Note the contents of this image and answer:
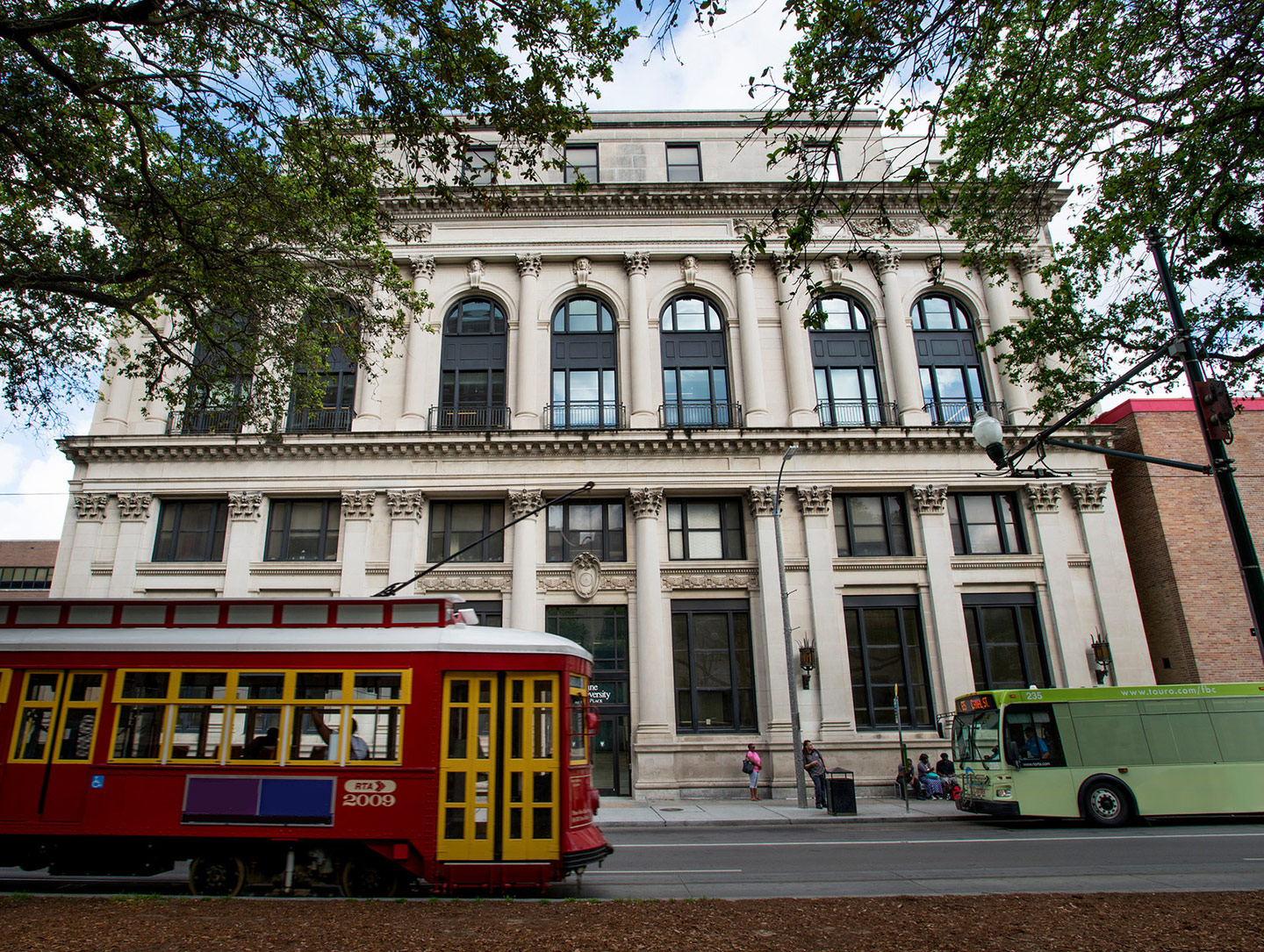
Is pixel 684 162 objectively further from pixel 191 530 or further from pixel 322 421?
pixel 191 530

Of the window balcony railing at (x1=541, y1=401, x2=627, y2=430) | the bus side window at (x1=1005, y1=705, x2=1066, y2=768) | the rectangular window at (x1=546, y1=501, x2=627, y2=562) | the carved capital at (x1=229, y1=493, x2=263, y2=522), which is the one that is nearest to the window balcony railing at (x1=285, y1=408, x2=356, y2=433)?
the carved capital at (x1=229, y1=493, x2=263, y2=522)

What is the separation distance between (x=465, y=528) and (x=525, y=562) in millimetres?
2738

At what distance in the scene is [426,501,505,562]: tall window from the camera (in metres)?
26.5

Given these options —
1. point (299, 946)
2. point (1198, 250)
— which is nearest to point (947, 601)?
point (1198, 250)

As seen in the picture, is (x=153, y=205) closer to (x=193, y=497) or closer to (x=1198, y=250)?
(x=193, y=497)

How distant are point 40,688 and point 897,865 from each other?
41.7 ft

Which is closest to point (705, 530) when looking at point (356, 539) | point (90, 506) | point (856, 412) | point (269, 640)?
point (856, 412)

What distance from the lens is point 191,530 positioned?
26484 millimetres

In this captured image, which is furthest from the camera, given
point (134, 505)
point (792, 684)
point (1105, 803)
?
point (134, 505)

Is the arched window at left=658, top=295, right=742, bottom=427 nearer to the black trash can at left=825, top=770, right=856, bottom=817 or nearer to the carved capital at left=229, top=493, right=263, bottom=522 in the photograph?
the black trash can at left=825, top=770, right=856, bottom=817

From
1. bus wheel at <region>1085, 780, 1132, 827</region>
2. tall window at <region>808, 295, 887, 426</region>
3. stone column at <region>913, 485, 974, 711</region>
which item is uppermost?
tall window at <region>808, 295, 887, 426</region>

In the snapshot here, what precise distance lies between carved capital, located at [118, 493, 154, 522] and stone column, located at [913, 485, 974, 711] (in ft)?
87.5

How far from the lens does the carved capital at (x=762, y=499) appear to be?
26359mm

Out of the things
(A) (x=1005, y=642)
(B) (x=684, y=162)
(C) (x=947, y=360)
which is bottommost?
(A) (x=1005, y=642)
